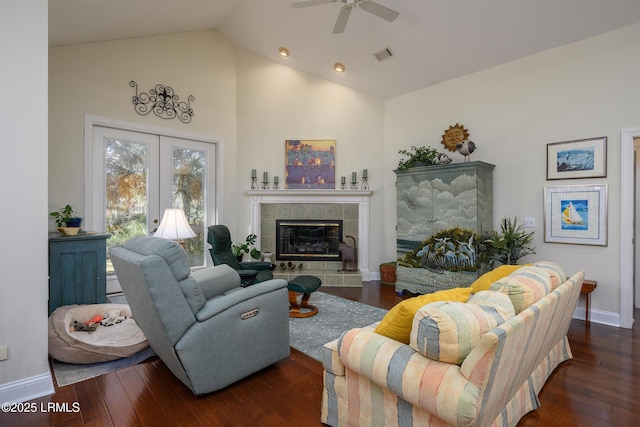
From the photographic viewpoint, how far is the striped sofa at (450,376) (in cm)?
127

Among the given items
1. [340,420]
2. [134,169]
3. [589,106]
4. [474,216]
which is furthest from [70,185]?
[589,106]

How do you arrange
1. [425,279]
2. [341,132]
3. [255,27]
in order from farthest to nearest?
[341,132], [255,27], [425,279]

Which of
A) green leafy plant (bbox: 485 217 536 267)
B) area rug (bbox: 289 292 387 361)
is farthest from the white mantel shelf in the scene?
green leafy plant (bbox: 485 217 536 267)

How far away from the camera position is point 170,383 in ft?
7.45

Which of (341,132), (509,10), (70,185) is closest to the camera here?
(509,10)

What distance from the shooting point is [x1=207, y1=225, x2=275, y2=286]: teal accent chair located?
3801 mm

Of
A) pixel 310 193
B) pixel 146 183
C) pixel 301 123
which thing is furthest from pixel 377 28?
pixel 146 183

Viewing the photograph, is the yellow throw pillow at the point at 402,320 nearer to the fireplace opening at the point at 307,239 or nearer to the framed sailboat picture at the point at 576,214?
the framed sailboat picture at the point at 576,214

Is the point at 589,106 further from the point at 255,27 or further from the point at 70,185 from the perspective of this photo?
the point at 70,185

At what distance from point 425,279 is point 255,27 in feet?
14.6

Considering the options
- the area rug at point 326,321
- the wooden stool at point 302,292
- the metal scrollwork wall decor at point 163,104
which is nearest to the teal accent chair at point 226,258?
the wooden stool at point 302,292

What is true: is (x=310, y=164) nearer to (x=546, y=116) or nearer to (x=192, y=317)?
(x=546, y=116)

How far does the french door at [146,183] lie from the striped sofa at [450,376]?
12.8 feet

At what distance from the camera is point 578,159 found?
3.72 metres
